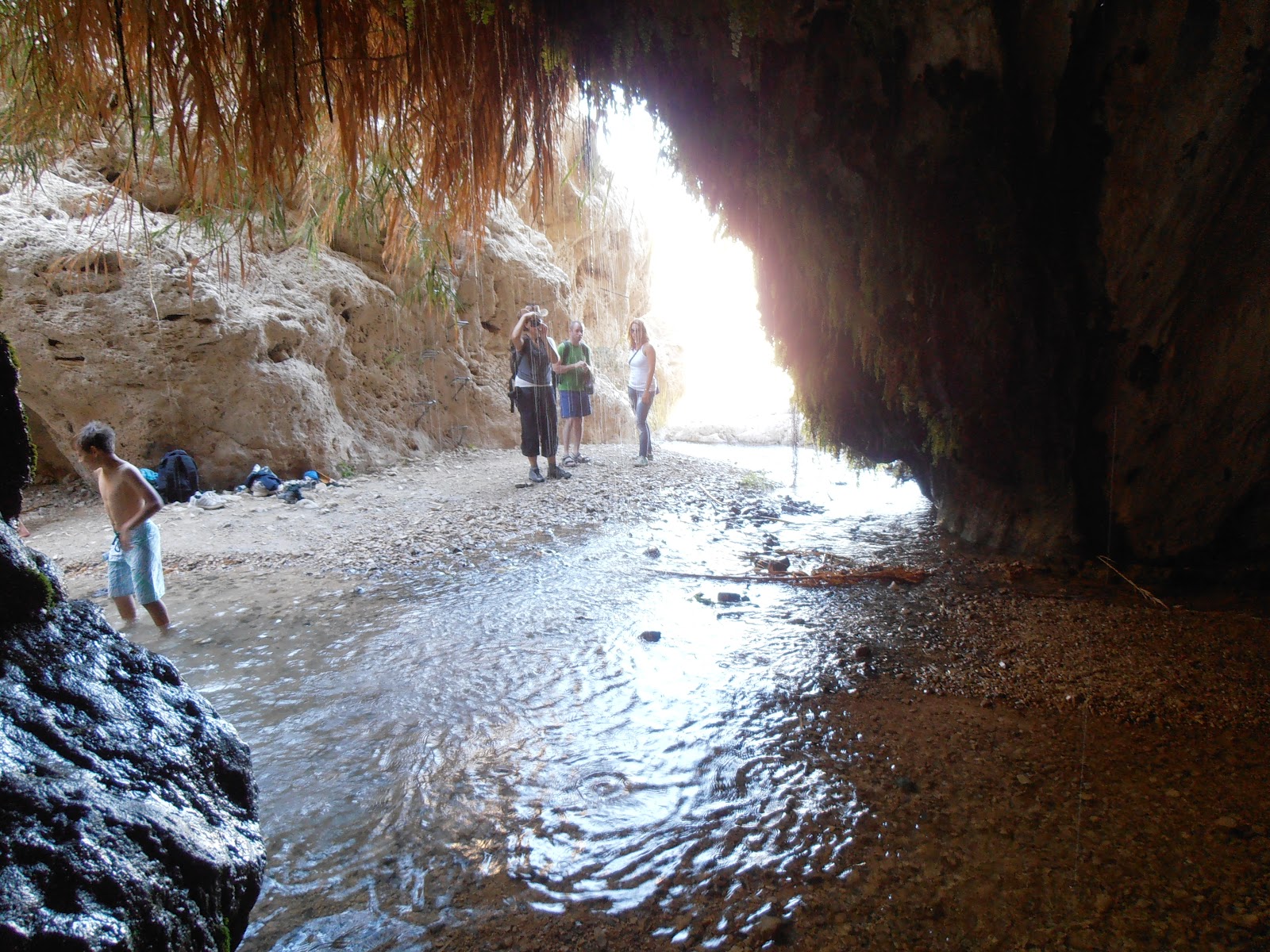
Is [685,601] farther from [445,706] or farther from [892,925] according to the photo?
[892,925]

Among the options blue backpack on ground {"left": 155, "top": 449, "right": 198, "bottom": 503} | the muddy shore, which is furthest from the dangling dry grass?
blue backpack on ground {"left": 155, "top": 449, "right": 198, "bottom": 503}

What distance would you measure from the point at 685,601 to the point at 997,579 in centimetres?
198

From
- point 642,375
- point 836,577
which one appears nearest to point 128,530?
point 836,577

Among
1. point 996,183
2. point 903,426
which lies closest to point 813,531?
point 903,426

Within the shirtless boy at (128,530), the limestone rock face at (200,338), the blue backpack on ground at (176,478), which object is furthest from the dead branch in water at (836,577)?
the blue backpack on ground at (176,478)

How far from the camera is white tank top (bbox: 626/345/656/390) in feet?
27.6

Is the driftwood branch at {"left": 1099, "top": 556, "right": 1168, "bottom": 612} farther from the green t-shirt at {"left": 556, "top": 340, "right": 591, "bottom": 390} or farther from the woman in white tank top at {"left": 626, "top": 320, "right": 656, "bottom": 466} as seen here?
the green t-shirt at {"left": 556, "top": 340, "right": 591, "bottom": 390}

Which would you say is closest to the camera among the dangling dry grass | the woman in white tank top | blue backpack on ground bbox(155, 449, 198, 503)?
the dangling dry grass

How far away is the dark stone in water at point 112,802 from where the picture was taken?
2.85 feet

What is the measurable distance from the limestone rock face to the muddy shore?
130 inches

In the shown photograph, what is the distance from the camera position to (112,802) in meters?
1.05

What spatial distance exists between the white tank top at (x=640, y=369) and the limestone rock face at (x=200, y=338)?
185 cm

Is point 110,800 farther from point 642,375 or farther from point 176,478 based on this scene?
point 642,375

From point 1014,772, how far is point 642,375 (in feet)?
23.1
